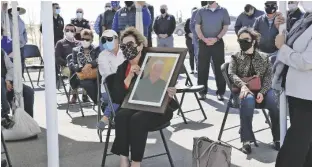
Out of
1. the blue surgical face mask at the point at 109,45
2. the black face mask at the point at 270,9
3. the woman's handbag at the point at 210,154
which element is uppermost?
the black face mask at the point at 270,9

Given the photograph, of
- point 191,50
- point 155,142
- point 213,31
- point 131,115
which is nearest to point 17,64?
point 155,142

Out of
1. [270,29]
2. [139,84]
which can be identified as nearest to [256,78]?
[139,84]

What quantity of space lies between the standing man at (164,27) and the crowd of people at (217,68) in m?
2.14

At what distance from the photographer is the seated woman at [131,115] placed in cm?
412

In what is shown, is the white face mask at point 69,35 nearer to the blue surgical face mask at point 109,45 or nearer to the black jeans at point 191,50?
the blue surgical face mask at point 109,45

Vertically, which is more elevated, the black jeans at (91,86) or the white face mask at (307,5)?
the white face mask at (307,5)

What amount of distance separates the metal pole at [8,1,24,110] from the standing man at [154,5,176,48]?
627cm

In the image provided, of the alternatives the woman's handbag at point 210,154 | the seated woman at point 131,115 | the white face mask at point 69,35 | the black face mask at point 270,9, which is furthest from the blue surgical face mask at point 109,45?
the white face mask at point 69,35

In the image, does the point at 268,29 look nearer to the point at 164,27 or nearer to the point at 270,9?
the point at 270,9

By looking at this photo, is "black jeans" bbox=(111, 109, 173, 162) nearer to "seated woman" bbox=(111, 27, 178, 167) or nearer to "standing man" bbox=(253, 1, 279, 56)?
"seated woman" bbox=(111, 27, 178, 167)

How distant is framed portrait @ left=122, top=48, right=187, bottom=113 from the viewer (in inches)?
162

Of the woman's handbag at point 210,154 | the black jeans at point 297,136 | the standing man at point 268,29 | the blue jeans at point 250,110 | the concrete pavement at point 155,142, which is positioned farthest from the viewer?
the standing man at point 268,29

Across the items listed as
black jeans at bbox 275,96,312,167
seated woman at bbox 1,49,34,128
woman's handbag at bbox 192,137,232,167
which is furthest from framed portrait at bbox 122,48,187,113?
seated woman at bbox 1,49,34,128

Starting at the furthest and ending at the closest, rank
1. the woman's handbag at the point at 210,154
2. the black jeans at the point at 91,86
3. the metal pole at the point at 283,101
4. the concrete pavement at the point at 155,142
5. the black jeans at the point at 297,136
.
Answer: the black jeans at the point at 91,86 → the concrete pavement at the point at 155,142 → the woman's handbag at the point at 210,154 → the metal pole at the point at 283,101 → the black jeans at the point at 297,136
